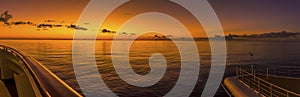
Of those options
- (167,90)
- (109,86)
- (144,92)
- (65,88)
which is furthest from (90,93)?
(65,88)

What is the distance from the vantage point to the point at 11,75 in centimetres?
1277

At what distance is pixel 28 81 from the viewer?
234 inches

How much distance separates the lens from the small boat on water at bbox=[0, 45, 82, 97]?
5.84 meters

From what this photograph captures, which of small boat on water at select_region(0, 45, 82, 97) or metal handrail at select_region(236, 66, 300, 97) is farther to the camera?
metal handrail at select_region(236, 66, 300, 97)

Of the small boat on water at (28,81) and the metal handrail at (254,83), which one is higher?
the small boat on water at (28,81)

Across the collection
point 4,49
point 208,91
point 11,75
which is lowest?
point 208,91

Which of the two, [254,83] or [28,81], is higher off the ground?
[28,81]

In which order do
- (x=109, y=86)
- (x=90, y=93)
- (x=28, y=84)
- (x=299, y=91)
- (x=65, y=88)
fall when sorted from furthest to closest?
(x=109, y=86) < (x=90, y=93) < (x=299, y=91) < (x=65, y=88) < (x=28, y=84)

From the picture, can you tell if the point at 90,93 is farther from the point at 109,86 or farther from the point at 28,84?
the point at 28,84

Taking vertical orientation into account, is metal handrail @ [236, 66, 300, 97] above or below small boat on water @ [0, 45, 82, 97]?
below

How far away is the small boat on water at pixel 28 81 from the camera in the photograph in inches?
230

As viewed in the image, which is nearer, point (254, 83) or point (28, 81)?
point (28, 81)

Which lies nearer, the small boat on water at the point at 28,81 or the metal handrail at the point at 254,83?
the small boat on water at the point at 28,81

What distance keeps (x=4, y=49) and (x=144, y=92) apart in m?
20.0
